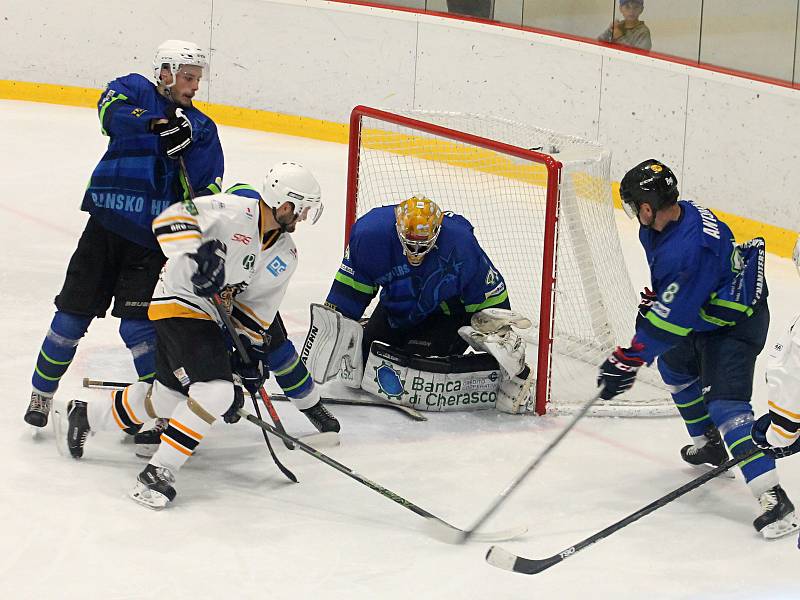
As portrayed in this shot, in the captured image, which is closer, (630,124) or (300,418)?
(300,418)

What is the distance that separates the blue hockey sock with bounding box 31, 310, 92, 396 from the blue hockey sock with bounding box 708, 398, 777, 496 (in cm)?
185

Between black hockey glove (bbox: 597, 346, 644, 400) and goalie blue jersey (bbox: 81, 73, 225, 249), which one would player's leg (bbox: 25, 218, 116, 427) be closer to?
goalie blue jersey (bbox: 81, 73, 225, 249)

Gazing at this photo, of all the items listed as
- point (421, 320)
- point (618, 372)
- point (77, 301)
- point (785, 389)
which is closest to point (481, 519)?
point (618, 372)

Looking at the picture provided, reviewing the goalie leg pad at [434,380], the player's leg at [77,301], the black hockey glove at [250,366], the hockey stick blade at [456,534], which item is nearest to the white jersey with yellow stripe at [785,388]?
the hockey stick blade at [456,534]

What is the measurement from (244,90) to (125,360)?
166 inches

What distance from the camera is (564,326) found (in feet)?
16.8

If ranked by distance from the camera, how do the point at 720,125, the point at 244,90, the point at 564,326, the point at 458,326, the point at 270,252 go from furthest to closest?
the point at 244,90
the point at 720,125
the point at 564,326
the point at 458,326
the point at 270,252

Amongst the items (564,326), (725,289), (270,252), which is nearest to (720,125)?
(564,326)

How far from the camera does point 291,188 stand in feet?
11.8

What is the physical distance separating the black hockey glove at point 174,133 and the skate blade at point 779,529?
1.93 m

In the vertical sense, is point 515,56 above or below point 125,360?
above

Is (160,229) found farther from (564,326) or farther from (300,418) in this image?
(564,326)

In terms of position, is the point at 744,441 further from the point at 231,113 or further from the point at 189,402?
the point at 231,113

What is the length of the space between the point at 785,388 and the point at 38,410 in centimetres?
215
